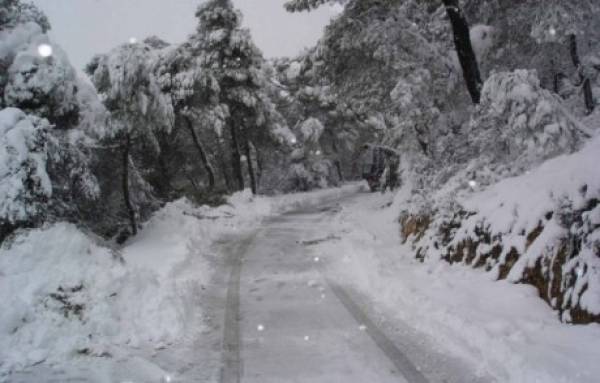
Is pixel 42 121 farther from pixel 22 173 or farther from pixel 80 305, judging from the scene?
pixel 80 305

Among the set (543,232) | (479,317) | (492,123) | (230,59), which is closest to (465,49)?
(492,123)

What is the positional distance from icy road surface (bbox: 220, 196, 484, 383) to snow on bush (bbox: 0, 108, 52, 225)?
374cm

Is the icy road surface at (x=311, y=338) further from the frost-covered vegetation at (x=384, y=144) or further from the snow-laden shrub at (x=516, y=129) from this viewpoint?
the snow-laden shrub at (x=516, y=129)

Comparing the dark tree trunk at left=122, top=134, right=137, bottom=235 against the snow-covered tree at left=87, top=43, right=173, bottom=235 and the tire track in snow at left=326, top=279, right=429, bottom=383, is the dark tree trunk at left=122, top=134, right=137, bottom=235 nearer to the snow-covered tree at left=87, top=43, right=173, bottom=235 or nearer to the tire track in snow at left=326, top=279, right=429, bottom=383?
the snow-covered tree at left=87, top=43, right=173, bottom=235

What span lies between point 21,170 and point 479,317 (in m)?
7.95

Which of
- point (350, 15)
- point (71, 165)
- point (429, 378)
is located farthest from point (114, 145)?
point (429, 378)

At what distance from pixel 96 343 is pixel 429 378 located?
3.86m

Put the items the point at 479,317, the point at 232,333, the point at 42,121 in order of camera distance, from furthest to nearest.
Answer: the point at 42,121
the point at 232,333
the point at 479,317

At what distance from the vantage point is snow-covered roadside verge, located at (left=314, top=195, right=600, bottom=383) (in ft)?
18.4

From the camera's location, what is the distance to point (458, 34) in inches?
551

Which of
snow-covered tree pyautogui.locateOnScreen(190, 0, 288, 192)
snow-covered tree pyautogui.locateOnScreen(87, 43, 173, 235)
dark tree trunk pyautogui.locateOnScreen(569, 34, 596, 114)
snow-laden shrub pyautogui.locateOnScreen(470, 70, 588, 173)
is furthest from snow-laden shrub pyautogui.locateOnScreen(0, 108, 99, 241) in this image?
snow-covered tree pyautogui.locateOnScreen(190, 0, 288, 192)

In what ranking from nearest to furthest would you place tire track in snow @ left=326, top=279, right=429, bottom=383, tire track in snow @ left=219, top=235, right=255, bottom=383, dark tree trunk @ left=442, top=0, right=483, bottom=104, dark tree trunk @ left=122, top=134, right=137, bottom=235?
1. tire track in snow @ left=326, top=279, right=429, bottom=383
2. tire track in snow @ left=219, top=235, right=255, bottom=383
3. dark tree trunk @ left=442, top=0, right=483, bottom=104
4. dark tree trunk @ left=122, top=134, right=137, bottom=235

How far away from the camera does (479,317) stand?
7254 mm

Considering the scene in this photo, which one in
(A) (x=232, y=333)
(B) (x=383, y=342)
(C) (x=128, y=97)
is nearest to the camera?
(B) (x=383, y=342)
